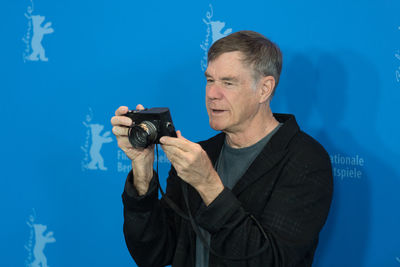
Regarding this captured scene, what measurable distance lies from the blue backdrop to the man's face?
0.33 m

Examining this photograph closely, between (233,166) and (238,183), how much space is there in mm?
92

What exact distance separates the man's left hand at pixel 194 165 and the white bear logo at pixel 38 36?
104 centimetres

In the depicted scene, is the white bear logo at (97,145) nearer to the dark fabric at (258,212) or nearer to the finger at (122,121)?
the dark fabric at (258,212)

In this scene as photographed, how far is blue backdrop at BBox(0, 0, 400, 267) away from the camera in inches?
50.8

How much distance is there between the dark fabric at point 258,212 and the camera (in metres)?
0.91

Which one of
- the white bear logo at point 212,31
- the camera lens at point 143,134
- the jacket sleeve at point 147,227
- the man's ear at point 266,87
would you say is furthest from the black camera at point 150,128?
the white bear logo at point 212,31

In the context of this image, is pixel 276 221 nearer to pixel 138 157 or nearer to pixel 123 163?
pixel 138 157

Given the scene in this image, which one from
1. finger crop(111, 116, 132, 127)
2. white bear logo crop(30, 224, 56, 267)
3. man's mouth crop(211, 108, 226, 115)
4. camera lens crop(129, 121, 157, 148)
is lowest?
white bear logo crop(30, 224, 56, 267)

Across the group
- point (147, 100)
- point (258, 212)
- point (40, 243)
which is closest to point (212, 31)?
point (147, 100)

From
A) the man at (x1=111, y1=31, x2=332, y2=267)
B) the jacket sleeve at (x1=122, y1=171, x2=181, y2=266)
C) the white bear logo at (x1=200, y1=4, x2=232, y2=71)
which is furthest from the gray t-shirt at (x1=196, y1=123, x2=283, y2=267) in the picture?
the white bear logo at (x1=200, y1=4, x2=232, y2=71)

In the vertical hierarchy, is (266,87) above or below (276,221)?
above

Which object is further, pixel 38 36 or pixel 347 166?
pixel 38 36

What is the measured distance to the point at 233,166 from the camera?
3.73 ft

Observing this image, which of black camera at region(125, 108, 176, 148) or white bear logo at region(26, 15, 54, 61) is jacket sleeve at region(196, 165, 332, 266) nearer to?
black camera at region(125, 108, 176, 148)
